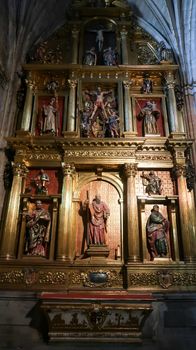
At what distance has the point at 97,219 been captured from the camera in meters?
9.19

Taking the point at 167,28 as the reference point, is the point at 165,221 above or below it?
below

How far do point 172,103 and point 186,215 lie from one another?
3.93 meters

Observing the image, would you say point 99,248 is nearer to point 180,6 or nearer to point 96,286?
point 96,286

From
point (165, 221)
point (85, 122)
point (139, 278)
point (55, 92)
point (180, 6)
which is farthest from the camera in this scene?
point (180, 6)

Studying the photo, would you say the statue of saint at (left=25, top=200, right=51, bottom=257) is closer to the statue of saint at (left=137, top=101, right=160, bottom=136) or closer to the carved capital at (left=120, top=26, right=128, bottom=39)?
the statue of saint at (left=137, top=101, right=160, bottom=136)

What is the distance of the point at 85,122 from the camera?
35.2 ft

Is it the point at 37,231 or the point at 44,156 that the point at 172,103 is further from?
the point at 37,231

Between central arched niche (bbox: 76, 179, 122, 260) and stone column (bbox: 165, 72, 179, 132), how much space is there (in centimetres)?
279

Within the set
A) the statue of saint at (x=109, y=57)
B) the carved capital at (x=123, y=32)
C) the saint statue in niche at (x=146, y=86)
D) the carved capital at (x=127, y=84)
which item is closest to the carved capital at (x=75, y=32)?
the statue of saint at (x=109, y=57)

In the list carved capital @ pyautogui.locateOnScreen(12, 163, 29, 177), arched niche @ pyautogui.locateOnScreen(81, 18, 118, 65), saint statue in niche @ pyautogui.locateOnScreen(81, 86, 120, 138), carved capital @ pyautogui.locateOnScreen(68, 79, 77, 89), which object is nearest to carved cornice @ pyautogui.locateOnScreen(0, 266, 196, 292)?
carved capital @ pyautogui.locateOnScreen(12, 163, 29, 177)

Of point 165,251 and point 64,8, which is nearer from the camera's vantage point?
point 165,251

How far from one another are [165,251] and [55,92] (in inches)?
252

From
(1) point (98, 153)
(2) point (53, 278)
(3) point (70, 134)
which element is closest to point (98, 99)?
(3) point (70, 134)

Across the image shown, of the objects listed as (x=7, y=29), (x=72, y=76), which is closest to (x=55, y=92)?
(x=72, y=76)
